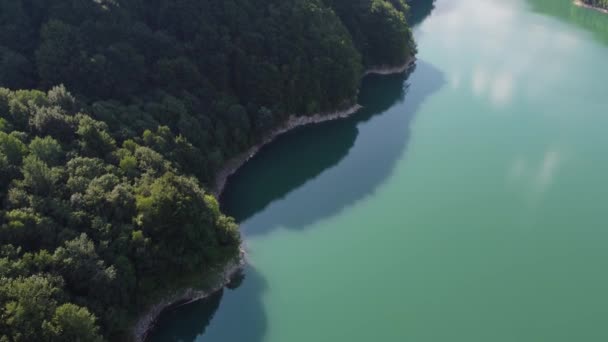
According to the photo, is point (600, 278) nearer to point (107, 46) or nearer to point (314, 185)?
point (314, 185)

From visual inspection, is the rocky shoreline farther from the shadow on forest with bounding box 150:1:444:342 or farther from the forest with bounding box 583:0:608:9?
the forest with bounding box 583:0:608:9

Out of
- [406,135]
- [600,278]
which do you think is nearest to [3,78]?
[406,135]

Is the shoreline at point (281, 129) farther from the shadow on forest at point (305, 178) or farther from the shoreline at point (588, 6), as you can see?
the shoreline at point (588, 6)

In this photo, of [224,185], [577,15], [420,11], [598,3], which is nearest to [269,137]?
[224,185]

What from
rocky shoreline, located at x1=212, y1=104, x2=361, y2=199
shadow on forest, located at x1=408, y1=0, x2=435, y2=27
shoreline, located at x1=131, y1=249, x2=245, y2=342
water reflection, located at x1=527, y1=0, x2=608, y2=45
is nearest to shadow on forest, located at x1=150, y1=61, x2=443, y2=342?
shoreline, located at x1=131, y1=249, x2=245, y2=342

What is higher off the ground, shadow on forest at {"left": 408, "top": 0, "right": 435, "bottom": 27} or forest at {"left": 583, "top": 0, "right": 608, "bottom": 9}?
forest at {"left": 583, "top": 0, "right": 608, "bottom": 9}

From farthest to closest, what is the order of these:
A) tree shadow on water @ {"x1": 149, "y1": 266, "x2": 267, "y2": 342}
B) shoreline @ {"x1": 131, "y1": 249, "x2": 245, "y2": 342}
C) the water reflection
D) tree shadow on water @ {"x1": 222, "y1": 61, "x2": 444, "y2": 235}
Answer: the water reflection
tree shadow on water @ {"x1": 222, "y1": 61, "x2": 444, "y2": 235}
tree shadow on water @ {"x1": 149, "y1": 266, "x2": 267, "y2": 342}
shoreline @ {"x1": 131, "y1": 249, "x2": 245, "y2": 342}

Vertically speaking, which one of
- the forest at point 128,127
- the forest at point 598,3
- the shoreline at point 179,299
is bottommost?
the shoreline at point 179,299

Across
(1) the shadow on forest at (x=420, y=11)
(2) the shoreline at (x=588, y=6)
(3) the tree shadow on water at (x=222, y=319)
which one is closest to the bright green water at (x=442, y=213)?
(3) the tree shadow on water at (x=222, y=319)
